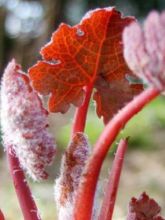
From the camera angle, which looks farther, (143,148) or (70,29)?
(143,148)

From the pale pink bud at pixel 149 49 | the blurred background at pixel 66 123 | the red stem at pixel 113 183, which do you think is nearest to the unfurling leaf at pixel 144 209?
the red stem at pixel 113 183

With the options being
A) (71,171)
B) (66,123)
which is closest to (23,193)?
(71,171)

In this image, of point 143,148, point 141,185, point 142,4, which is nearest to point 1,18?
point 142,4

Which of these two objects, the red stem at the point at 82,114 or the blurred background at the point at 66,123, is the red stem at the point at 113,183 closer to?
the red stem at the point at 82,114

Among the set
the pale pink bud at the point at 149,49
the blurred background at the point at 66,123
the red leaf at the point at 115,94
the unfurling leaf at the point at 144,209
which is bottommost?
the unfurling leaf at the point at 144,209

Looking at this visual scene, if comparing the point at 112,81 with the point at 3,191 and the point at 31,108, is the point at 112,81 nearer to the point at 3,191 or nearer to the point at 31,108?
the point at 31,108

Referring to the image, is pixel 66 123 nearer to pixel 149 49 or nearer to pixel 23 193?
pixel 23 193
